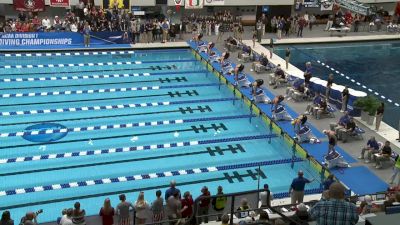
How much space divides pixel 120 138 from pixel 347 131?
19.2 feet

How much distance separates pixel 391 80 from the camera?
778 inches

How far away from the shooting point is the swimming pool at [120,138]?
447 inches

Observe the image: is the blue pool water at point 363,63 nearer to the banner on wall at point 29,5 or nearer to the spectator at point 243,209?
the spectator at point 243,209

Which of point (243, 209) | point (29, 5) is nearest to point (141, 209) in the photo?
point (243, 209)

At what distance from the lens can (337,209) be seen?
448 cm

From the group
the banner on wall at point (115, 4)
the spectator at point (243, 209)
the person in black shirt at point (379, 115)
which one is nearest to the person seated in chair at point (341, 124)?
the person in black shirt at point (379, 115)

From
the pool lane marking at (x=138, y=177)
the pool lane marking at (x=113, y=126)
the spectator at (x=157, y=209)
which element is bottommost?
the pool lane marking at (x=138, y=177)

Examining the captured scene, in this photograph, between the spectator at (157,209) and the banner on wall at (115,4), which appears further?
the banner on wall at (115,4)

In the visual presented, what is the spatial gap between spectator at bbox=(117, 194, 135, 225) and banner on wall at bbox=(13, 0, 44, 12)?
17.3m

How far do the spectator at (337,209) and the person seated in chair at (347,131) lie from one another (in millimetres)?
9144

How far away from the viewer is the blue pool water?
18406 mm

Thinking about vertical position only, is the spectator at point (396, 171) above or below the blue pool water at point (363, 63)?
below

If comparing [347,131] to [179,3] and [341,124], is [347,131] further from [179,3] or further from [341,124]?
[179,3]

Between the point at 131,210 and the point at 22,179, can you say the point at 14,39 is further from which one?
the point at 131,210
